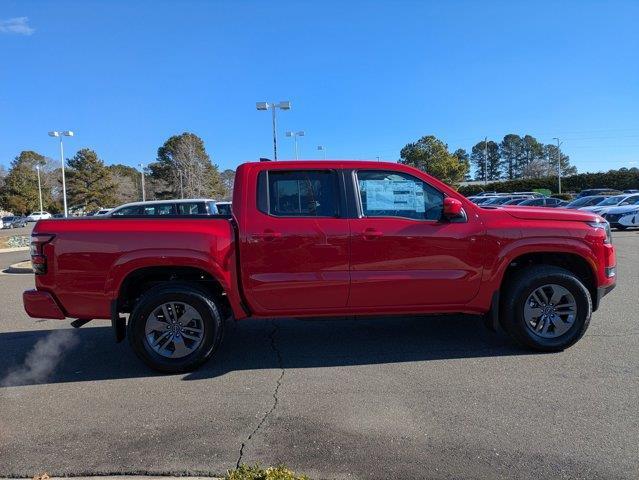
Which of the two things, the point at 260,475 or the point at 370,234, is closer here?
the point at 260,475

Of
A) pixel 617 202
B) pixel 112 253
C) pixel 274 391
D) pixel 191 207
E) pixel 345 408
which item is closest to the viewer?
pixel 345 408

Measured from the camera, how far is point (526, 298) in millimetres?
5133

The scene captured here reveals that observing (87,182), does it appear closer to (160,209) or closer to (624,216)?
(160,209)

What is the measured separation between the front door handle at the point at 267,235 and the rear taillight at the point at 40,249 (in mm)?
1895

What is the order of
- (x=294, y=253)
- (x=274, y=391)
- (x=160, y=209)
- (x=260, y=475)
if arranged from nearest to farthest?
(x=260, y=475)
(x=274, y=391)
(x=294, y=253)
(x=160, y=209)

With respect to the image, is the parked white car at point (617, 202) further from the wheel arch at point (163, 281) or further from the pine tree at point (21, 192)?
the pine tree at point (21, 192)

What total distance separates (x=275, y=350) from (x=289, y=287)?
43.1 inches

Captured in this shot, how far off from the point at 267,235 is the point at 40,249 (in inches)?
83.0

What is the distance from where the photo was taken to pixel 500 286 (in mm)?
5191

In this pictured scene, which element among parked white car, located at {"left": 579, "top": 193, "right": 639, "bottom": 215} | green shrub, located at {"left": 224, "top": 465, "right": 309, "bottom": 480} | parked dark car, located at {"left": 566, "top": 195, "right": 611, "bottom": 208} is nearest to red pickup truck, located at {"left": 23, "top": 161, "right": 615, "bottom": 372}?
green shrub, located at {"left": 224, "top": 465, "right": 309, "bottom": 480}

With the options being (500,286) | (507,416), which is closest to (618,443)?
(507,416)

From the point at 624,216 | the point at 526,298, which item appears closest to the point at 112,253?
the point at 526,298

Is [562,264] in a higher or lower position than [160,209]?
lower

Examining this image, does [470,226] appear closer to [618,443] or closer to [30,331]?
[618,443]
